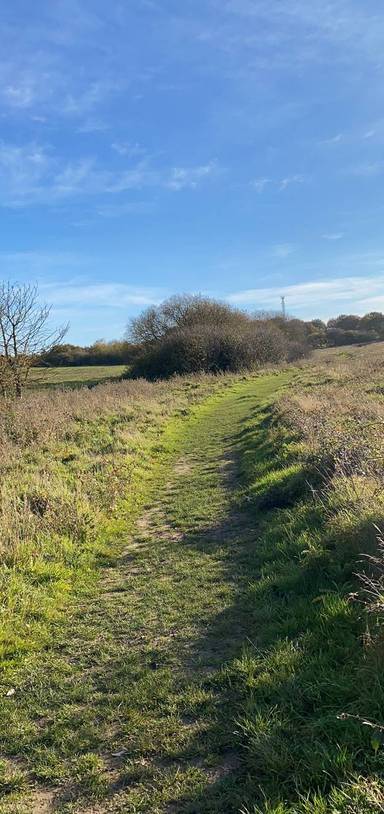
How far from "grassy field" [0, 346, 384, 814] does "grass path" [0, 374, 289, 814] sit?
0.01 m

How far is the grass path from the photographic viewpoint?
312 centimetres

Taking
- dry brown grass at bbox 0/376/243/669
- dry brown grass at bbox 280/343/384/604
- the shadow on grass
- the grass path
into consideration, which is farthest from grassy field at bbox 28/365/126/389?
the shadow on grass

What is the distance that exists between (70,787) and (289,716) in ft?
4.82

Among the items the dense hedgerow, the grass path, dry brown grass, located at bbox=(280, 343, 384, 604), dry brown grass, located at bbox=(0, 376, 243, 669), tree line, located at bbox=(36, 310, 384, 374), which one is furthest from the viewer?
tree line, located at bbox=(36, 310, 384, 374)

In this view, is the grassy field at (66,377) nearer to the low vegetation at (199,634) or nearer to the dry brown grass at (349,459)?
the low vegetation at (199,634)

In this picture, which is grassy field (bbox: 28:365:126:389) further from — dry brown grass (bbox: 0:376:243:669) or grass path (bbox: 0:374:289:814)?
grass path (bbox: 0:374:289:814)

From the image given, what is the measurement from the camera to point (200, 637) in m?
4.75

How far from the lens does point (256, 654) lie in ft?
13.9

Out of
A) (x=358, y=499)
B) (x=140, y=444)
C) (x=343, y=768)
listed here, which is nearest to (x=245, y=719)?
(x=343, y=768)

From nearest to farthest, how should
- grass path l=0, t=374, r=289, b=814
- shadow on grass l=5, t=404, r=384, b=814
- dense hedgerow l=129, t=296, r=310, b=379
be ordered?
1. shadow on grass l=5, t=404, r=384, b=814
2. grass path l=0, t=374, r=289, b=814
3. dense hedgerow l=129, t=296, r=310, b=379

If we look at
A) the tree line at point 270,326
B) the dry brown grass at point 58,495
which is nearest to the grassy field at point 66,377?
the tree line at point 270,326

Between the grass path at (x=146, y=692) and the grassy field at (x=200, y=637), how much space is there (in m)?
0.01

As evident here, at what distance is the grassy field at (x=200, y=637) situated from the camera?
3.07 metres

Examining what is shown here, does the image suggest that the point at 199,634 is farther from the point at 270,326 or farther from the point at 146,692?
the point at 270,326
